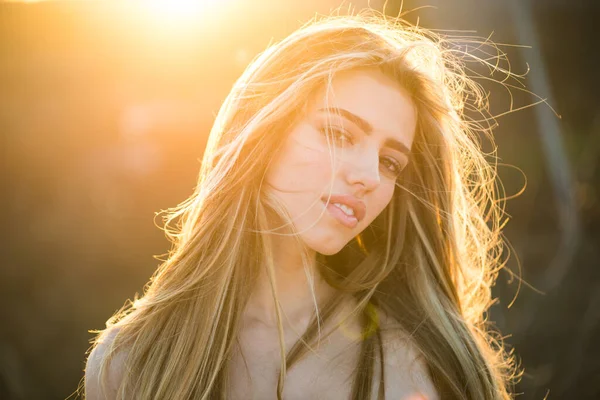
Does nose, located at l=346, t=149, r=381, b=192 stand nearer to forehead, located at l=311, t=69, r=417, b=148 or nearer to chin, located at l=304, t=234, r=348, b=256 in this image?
forehead, located at l=311, t=69, r=417, b=148

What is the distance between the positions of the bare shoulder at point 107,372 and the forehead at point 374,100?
1.28 m

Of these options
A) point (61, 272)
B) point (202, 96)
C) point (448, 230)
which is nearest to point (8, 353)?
point (61, 272)

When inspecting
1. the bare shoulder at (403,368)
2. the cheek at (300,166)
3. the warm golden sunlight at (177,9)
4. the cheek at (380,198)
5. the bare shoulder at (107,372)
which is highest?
the warm golden sunlight at (177,9)

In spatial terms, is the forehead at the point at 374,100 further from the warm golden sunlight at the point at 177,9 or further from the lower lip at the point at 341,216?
the warm golden sunlight at the point at 177,9

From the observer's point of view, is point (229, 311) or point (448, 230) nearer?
point (229, 311)

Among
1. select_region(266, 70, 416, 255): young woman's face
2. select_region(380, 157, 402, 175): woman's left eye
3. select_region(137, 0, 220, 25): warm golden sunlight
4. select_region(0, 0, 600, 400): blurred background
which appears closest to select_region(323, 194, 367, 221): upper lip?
select_region(266, 70, 416, 255): young woman's face

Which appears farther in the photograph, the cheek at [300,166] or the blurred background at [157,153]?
the blurred background at [157,153]

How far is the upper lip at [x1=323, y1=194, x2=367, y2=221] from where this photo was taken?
2.31m

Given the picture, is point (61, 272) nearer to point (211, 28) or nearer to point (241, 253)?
point (211, 28)

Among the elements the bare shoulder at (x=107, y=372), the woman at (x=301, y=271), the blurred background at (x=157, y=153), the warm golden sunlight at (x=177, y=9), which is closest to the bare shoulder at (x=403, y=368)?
the woman at (x=301, y=271)

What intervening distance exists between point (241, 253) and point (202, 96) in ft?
11.4

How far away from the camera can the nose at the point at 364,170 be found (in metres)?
2.30

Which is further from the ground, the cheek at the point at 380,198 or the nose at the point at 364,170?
the nose at the point at 364,170

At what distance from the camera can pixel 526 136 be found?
5.32m
